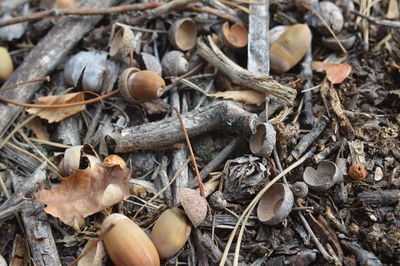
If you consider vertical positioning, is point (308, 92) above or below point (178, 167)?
above

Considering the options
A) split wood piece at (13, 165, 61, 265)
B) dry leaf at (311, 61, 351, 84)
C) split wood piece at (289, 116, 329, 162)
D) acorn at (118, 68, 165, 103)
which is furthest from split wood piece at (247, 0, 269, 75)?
split wood piece at (13, 165, 61, 265)

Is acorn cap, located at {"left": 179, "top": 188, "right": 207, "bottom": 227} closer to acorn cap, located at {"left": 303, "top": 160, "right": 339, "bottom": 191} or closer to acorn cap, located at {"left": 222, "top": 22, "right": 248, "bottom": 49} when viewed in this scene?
acorn cap, located at {"left": 303, "top": 160, "right": 339, "bottom": 191}

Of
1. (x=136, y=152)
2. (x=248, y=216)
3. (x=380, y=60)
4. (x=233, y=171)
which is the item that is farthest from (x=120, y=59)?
(x=380, y=60)

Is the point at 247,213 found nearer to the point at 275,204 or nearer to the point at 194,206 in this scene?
the point at 275,204

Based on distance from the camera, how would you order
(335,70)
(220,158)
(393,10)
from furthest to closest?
(393,10) → (335,70) → (220,158)

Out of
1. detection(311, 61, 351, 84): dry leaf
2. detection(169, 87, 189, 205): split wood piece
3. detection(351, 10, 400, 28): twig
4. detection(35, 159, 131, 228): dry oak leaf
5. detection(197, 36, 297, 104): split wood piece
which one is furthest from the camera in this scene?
detection(351, 10, 400, 28): twig

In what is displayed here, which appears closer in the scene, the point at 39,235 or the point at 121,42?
the point at 39,235

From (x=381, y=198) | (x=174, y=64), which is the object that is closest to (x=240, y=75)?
(x=174, y=64)
